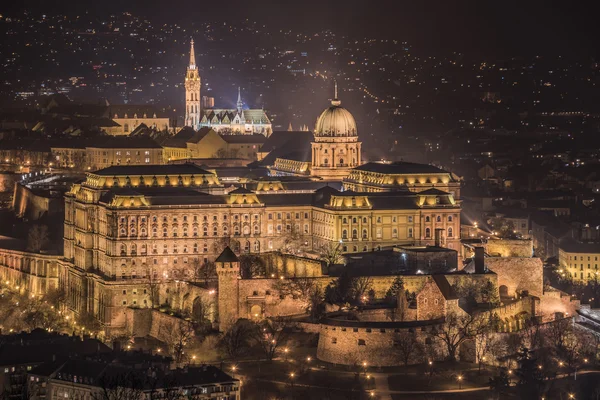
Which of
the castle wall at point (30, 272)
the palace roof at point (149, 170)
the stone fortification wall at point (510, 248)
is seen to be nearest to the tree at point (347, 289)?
the stone fortification wall at point (510, 248)

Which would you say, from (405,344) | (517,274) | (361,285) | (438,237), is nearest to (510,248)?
(517,274)

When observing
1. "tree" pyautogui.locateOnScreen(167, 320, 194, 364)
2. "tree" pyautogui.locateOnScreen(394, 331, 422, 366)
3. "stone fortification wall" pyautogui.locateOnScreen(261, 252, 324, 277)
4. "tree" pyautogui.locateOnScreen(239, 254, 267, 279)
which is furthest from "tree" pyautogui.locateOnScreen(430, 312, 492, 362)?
"tree" pyautogui.locateOnScreen(239, 254, 267, 279)

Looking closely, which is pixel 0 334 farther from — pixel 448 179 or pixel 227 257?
pixel 448 179

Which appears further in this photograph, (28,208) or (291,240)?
(28,208)

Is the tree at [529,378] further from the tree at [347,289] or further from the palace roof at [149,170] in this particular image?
the palace roof at [149,170]

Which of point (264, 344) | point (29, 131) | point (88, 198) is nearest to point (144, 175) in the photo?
point (88, 198)
